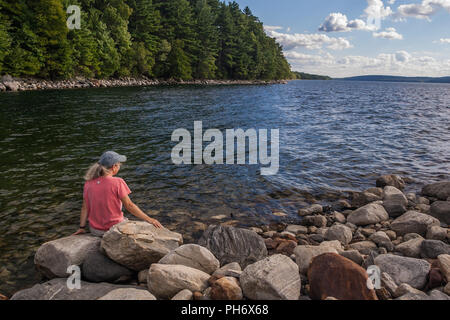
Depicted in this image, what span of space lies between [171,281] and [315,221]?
509cm

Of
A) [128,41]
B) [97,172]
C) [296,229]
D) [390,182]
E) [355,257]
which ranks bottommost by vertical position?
[296,229]

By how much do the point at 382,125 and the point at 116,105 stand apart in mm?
27316

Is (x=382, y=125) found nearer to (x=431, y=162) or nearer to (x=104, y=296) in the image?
(x=431, y=162)

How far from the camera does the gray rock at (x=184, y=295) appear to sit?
4.27 meters

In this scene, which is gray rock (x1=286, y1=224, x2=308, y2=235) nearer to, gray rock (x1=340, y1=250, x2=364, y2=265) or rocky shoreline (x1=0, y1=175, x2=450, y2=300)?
rocky shoreline (x1=0, y1=175, x2=450, y2=300)

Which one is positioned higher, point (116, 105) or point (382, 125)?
point (116, 105)

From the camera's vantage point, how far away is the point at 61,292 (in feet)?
15.0

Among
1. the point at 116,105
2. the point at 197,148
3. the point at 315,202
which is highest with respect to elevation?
the point at 116,105

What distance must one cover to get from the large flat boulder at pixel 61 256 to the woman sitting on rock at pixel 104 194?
1.61 ft

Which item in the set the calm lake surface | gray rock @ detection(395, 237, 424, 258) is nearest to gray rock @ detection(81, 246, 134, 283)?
the calm lake surface

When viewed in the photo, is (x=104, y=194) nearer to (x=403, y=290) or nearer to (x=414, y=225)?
(x=403, y=290)

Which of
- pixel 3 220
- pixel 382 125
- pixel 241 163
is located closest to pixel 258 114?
pixel 382 125

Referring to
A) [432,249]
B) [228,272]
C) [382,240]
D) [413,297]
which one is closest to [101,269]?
[228,272]
